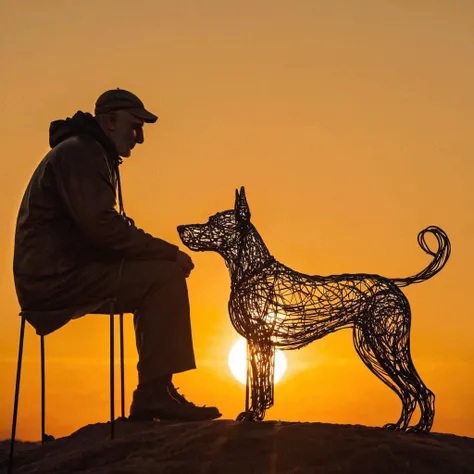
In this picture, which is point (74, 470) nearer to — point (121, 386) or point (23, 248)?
point (121, 386)

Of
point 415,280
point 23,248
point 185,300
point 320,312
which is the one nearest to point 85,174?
point 23,248

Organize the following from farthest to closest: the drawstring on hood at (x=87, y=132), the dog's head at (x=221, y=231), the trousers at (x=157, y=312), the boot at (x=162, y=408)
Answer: the dog's head at (x=221, y=231), the drawstring on hood at (x=87, y=132), the boot at (x=162, y=408), the trousers at (x=157, y=312)

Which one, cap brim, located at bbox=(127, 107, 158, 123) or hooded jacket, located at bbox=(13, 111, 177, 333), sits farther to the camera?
cap brim, located at bbox=(127, 107, 158, 123)

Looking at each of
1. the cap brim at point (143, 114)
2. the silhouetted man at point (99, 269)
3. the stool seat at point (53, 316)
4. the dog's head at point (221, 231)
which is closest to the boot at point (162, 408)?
the silhouetted man at point (99, 269)

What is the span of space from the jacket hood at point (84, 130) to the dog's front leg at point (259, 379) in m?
2.28

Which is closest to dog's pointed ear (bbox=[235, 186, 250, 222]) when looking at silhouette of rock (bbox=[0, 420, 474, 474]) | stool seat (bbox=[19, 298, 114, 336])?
stool seat (bbox=[19, 298, 114, 336])

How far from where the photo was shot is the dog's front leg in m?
9.13

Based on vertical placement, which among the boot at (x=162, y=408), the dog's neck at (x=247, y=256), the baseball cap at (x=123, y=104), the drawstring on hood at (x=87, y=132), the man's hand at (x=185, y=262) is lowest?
the boot at (x=162, y=408)

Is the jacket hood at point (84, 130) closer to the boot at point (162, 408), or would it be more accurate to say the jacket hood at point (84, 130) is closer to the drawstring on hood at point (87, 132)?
the drawstring on hood at point (87, 132)

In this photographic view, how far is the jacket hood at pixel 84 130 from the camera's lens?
9219 millimetres

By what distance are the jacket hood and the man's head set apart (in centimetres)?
9

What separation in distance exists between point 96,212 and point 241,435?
7.88 feet

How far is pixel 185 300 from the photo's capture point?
29.7 feet

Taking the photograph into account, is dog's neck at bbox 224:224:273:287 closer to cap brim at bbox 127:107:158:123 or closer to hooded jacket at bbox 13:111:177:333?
hooded jacket at bbox 13:111:177:333
